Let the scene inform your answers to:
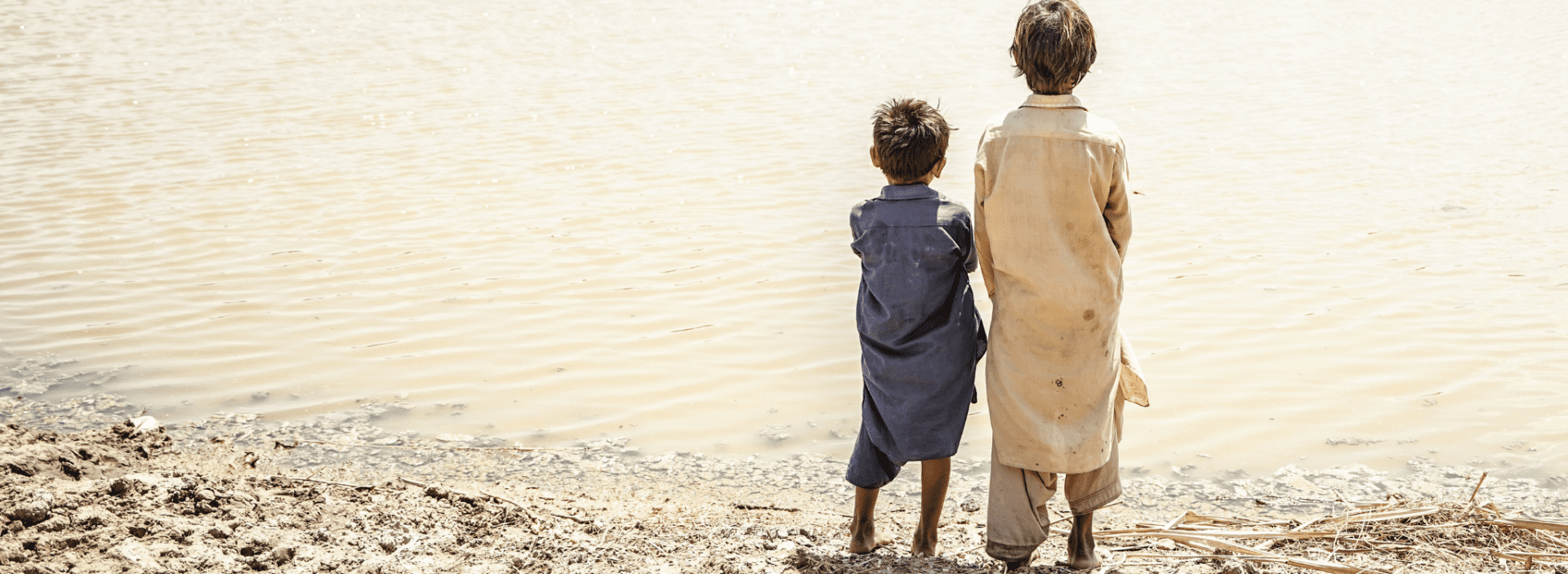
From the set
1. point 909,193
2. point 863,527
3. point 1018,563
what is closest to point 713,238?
point 863,527

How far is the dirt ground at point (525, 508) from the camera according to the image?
287 cm

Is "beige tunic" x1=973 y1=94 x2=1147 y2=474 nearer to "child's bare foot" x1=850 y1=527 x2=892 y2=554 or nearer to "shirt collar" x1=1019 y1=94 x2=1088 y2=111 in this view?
"shirt collar" x1=1019 y1=94 x2=1088 y2=111

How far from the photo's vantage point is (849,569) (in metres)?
2.79

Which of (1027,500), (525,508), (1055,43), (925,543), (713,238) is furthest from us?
(713,238)

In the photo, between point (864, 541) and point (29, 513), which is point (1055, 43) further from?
point (29, 513)

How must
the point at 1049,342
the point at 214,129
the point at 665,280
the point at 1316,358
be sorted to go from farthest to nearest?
the point at 214,129 → the point at 665,280 → the point at 1316,358 → the point at 1049,342

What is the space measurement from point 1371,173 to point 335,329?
670 cm

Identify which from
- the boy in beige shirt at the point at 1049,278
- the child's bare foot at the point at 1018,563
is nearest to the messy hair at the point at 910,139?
the boy in beige shirt at the point at 1049,278

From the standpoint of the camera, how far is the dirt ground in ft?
9.43

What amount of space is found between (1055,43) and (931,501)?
118cm

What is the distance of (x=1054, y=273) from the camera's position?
251cm

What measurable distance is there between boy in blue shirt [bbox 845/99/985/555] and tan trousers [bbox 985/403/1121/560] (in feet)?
0.54

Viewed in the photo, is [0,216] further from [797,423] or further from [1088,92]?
[1088,92]

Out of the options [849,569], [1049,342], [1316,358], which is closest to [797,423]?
[849,569]
